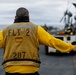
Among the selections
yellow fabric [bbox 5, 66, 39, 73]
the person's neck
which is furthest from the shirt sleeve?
yellow fabric [bbox 5, 66, 39, 73]

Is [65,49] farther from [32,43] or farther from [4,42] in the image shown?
[4,42]

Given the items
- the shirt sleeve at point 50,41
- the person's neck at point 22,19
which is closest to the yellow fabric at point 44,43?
the shirt sleeve at point 50,41

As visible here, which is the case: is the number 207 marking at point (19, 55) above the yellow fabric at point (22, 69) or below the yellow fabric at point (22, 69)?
above

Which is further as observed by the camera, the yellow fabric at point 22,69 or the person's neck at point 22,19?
the person's neck at point 22,19

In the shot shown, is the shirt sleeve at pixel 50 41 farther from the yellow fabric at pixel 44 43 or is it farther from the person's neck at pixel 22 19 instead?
the person's neck at pixel 22 19

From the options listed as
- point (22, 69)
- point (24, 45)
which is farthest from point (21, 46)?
point (22, 69)

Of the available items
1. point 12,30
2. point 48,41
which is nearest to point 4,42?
point 12,30

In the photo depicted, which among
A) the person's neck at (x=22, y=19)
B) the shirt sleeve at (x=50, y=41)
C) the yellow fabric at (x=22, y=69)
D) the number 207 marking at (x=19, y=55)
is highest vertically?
the person's neck at (x=22, y=19)

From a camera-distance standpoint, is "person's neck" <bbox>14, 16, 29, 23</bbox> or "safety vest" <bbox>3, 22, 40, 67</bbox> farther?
"person's neck" <bbox>14, 16, 29, 23</bbox>

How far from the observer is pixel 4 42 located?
555 cm

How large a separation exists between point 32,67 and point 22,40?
0.40 m

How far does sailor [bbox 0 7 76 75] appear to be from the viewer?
5422 mm

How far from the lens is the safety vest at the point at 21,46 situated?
5.42 metres

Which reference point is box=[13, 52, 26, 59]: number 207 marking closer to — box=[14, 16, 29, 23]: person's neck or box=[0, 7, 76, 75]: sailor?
box=[0, 7, 76, 75]: sailor
